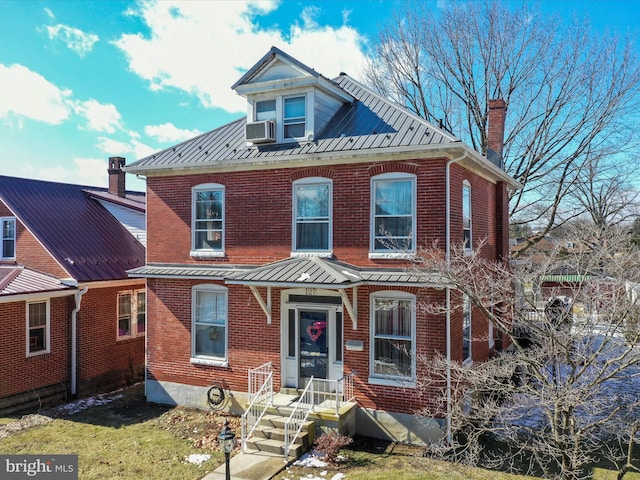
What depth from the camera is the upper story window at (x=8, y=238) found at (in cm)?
1669

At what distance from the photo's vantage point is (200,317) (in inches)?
554

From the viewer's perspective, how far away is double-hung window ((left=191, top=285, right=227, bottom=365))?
13.7 m

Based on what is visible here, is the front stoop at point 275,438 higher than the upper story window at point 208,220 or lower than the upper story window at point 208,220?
lower

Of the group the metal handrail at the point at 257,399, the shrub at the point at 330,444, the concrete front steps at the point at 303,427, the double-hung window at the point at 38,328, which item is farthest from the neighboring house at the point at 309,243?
the double-hung window at the point at 38,328

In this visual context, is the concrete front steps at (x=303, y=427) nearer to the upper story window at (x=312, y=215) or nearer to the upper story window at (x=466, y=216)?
the upper story window at (x=312, y=215)

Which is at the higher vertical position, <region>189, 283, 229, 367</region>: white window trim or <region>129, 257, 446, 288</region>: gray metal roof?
<region>129, 257, 446, 288</region>: gray metal roof

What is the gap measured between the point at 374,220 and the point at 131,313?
1012cm

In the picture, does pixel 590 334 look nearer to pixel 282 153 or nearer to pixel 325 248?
pixel 325 248

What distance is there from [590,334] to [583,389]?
97 cm

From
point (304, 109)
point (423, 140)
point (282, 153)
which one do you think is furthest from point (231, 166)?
point (423, 140)

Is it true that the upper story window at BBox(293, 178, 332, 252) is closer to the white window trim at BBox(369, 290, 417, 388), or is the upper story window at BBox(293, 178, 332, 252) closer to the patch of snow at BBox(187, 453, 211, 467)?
the white window trim at BBox(369, 290, 417, 388)

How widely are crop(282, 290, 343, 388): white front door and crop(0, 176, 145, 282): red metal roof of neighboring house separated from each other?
711cm

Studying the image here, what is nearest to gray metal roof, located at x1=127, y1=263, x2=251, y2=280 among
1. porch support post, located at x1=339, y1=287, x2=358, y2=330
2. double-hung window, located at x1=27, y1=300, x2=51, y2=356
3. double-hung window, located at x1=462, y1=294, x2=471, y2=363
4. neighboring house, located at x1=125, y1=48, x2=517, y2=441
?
neighboring house, located at x1=125, y1=48, x2=517, y2=441

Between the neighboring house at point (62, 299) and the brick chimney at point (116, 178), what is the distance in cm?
→ 274
